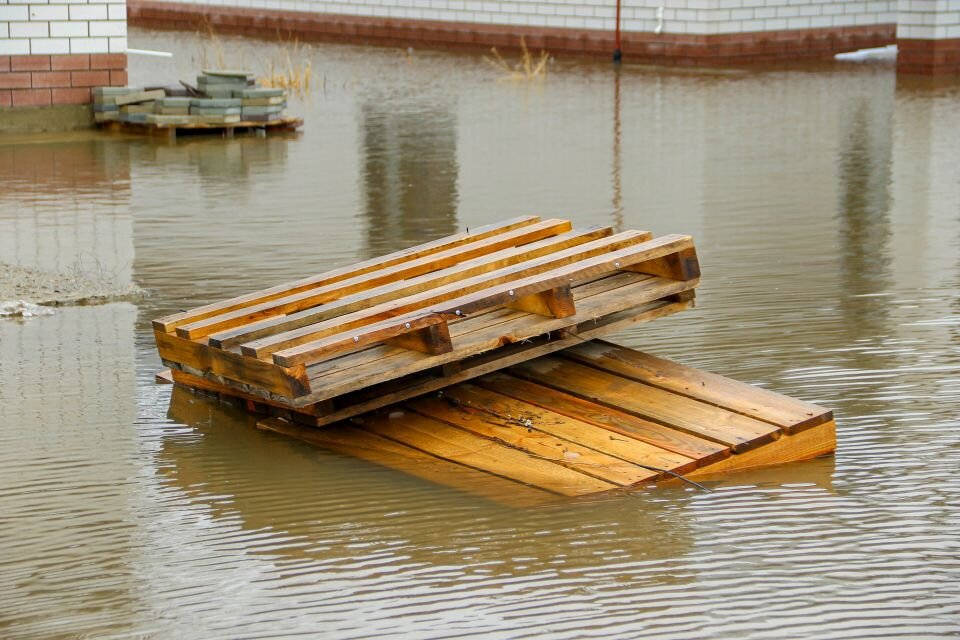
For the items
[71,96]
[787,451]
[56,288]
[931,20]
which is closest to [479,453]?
[787,451]

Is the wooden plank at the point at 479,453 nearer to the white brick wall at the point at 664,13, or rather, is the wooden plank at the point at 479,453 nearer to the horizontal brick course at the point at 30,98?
the horizontal brick course at the point at 30,98

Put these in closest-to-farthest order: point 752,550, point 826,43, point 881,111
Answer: point 752,550 → point 881,111 → point 826,43

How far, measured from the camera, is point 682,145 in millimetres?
14930

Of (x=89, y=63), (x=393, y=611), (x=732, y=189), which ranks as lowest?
(x=393, y=611)

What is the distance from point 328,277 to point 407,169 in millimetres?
6710

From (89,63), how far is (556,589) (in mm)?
12693

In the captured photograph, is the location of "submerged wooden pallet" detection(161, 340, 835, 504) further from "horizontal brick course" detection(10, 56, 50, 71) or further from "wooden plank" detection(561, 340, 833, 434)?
"horizontal brick course" detection(10, 56, 50, 71)

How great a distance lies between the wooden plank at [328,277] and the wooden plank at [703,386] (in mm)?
893

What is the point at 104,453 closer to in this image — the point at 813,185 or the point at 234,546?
the point at 234,546

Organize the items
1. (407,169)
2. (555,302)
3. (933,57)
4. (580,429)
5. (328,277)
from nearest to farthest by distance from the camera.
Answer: (580,429) → (555,302) → (328,277) → (407,169) → (933,57)

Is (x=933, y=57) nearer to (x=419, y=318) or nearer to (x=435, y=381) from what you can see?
(x=435, y=381)

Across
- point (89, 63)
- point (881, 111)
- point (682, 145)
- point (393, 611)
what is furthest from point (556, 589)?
point (881, 111)

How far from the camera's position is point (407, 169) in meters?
13.5

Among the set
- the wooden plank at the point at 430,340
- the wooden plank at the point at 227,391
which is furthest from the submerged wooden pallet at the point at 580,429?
the wooden plank at the point at 430,340
